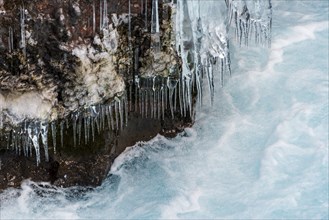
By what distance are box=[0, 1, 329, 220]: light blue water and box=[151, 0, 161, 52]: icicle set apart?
1216 mm

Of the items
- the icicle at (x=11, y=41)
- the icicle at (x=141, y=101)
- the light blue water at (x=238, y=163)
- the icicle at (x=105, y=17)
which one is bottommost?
the light blue water at (x=238, y=163)

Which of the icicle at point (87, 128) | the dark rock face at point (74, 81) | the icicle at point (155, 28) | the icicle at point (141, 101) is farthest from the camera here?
the icicle at point (141, 101)

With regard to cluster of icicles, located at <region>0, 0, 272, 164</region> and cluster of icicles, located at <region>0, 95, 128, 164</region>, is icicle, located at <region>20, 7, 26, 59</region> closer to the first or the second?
cluster of icicles, located at <region>0, 0, 272, 164</region>

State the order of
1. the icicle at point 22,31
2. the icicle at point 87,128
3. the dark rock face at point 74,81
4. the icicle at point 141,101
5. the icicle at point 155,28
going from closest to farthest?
the icicle at point 22,31 < the dark rock face at point 74,81 < the icicle at point 155,28 < the icicle at point 87,128 < the icicle at point 141,101

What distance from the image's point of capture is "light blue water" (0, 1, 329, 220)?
19.3ft

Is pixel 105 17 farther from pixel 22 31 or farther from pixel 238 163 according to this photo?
pixel 238 163

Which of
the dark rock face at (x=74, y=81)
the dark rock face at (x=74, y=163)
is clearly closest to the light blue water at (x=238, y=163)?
the dark rock face at (x=74, y=163)

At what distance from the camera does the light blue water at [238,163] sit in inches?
231

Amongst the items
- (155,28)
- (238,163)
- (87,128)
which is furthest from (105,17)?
(238,163)

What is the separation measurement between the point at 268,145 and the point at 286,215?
0.93 metres

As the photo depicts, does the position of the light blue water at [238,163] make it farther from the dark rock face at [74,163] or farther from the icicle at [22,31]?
the icicle at [22,31]

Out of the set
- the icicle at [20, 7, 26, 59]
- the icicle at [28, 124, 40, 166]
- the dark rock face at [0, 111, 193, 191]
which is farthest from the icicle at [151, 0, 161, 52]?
the icicle at [28, 124, 40, 166]

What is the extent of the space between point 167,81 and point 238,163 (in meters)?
1.16

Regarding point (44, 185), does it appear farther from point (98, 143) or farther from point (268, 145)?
point (268, 145)
